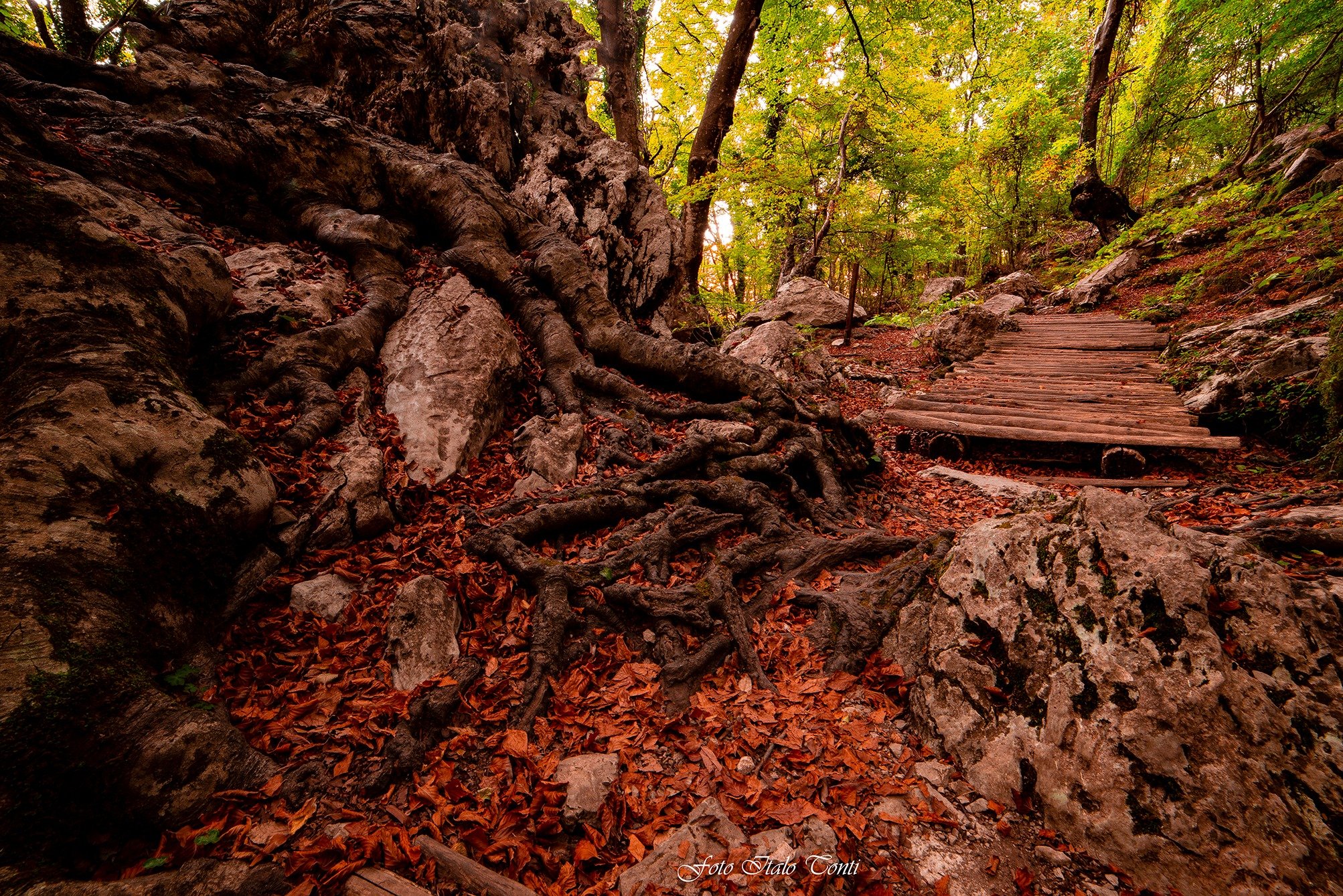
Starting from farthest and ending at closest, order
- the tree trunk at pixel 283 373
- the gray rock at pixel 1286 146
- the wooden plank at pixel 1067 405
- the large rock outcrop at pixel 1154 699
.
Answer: the gray rock at pixel 1286 146
the wooden plank at pixel 1067 405
the tree trunk at pixel 283 373
the large rock outcrop at pixel 1154 699

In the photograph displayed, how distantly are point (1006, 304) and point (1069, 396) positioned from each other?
10.4m

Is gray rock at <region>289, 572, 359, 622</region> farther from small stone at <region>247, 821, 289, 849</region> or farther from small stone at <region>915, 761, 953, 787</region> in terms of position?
small stone at <region>915, 761, 953, 787</region>

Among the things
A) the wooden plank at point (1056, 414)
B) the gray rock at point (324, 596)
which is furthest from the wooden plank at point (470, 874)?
the wooden plank at point (1056, 414)

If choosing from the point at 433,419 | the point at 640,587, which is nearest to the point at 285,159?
the point at 433,419

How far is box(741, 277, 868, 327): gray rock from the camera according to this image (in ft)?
57.0

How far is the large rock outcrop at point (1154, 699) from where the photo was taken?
6.00ft

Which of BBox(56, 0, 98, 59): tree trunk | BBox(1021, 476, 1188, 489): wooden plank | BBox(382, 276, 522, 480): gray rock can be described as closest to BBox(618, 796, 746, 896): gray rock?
BBox(382, 276, 522, 480): gray rock

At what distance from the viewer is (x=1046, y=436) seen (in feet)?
22.5

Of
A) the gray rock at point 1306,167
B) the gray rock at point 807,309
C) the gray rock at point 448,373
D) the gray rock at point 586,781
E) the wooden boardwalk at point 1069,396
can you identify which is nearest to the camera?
the gray rock at point 586,781

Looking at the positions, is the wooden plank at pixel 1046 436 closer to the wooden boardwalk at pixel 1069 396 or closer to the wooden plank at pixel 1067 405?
the wooden boardwalk at pixel 1069 396

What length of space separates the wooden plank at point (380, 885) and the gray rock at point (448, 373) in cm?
317

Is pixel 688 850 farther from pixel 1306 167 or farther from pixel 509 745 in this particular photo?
pixel 1306 167

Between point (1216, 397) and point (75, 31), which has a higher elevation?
point (75, 31)
